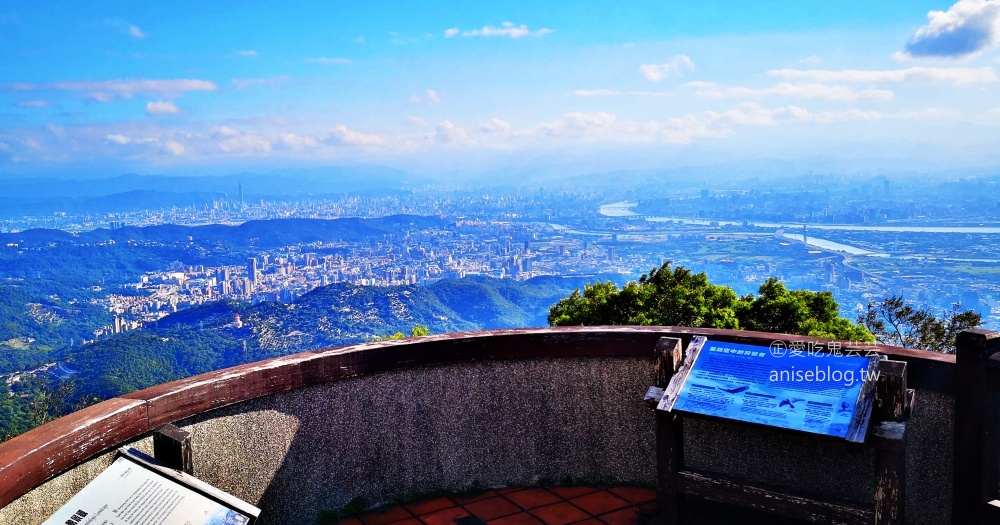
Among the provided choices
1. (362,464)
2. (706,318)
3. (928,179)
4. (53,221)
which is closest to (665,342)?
(362,464)

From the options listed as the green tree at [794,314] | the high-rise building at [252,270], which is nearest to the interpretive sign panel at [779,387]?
the green tree at [794,314]

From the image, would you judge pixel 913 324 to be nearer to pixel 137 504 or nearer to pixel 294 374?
pixel 294 374

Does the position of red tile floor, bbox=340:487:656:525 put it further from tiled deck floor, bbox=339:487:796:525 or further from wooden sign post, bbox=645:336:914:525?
wooden sign post, bbox=645:336:914:525

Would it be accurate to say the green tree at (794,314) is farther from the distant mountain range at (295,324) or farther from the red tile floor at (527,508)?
the distant mountain range at (295,324)

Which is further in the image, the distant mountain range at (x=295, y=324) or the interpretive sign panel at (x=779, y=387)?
the distant mountain range at (x=295, y=324)

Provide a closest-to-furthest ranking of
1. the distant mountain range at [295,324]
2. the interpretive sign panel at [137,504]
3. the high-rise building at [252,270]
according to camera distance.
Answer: the interpretive sign panel at [137,504], the distant mountain range at [295,324], the high-rise building at [252,270]

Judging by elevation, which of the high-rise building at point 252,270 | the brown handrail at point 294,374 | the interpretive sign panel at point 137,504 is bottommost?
the high-rise building at point 252,270

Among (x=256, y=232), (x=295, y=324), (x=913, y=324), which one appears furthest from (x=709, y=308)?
(x=256, y=232)
